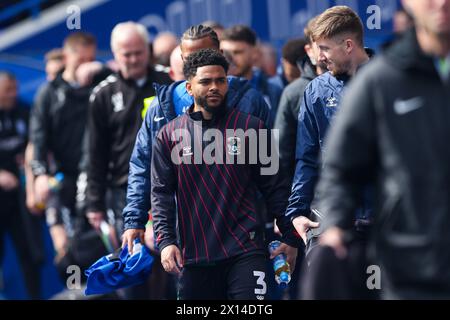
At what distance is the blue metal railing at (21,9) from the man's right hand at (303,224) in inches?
369

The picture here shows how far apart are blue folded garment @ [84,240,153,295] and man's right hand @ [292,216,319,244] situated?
1.04 m

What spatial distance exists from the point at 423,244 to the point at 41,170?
7.16 meters

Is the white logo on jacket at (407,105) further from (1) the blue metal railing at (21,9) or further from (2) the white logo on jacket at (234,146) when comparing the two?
(1) the blue metal railing at (21,9)

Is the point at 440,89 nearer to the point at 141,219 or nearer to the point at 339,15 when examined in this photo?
the point at 339,15

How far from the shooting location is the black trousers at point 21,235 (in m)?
12.7

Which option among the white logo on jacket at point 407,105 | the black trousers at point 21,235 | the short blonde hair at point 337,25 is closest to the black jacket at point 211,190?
the short blonde hair at point 337,25

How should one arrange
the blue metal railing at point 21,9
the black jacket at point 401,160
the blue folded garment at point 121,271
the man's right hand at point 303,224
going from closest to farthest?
the black jacket at point 401,160, the man's right hand at point 303,224, the blue folded garment at point 121,271, the blue metal railing at point 21,9

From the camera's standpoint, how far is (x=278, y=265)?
24.5ft

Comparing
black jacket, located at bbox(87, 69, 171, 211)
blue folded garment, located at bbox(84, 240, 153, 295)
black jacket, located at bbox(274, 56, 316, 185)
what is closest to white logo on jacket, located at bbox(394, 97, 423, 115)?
blue folded garment, located at bbox(84, 240, 153, 295)

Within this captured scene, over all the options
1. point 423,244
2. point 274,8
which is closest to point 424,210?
point 423,244

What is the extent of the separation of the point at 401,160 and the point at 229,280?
2.39 meters

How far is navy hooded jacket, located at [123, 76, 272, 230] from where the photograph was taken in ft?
25.6

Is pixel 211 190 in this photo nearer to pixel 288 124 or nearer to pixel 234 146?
pixel 234 146

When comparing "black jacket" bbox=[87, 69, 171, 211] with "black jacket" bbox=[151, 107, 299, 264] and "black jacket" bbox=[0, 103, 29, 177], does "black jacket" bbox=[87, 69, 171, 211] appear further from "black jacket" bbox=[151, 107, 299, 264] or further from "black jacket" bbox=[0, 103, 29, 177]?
"black jacket" bbox=[0, 103, 29, 177]
